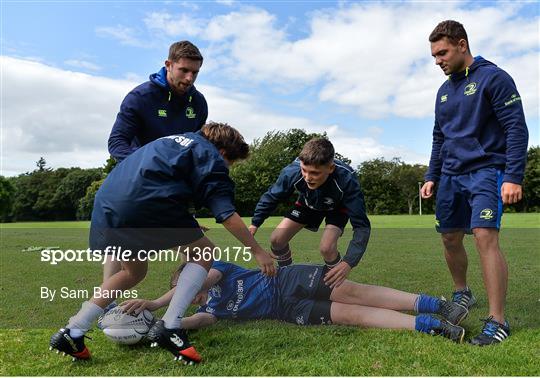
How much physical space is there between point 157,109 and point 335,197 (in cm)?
185

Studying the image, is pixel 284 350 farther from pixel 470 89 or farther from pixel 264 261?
pixel 470 89

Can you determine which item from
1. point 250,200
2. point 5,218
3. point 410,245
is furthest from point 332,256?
point 5,218

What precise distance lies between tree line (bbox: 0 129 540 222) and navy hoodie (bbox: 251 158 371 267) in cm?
2790

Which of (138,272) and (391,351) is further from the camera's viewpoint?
(138,272)

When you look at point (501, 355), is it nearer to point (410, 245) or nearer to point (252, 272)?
point (252, 272)

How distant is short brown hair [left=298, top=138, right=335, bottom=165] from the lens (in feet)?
12.9

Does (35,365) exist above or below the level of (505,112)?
below

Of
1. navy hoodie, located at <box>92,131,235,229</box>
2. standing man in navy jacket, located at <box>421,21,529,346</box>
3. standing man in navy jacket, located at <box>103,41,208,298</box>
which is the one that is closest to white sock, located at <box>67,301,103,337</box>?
navy hoodie, located at <box>92,131,235,229</box>

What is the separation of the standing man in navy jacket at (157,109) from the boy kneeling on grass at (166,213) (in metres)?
0.93

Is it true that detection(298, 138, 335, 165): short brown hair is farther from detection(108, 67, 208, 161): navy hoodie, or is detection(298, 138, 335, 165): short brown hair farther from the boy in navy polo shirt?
detection(108, 67, 208, 161): navy hoodie

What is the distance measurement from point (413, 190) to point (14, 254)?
148 ft

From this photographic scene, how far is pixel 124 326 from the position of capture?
11.1ft

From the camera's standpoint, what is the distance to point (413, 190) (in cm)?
4978

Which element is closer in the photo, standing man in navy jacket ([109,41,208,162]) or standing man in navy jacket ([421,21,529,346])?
standing man in navy jacket ([421,21,529,346])
